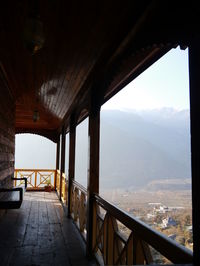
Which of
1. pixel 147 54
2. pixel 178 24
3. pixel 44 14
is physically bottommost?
pixel 178 24

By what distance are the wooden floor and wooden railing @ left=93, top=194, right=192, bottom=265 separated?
0.57 m

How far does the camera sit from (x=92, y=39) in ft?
7.80

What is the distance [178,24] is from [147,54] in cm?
88

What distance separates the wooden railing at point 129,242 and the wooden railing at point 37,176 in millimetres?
8578

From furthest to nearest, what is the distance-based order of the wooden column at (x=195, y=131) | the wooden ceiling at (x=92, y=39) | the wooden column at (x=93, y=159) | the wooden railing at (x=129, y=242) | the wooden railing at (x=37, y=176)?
the wooden railing at (x=37, y=176)
the wooden column at (x=93, y=159)
the wooden ceiling at (x=92, y=39)
the wooden railing at (x=129, y=242)
the wooden column at (x=195, y=131)

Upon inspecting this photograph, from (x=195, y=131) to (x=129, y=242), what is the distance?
4.20ft

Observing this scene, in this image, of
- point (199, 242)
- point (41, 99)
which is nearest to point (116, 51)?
point (199, 242)

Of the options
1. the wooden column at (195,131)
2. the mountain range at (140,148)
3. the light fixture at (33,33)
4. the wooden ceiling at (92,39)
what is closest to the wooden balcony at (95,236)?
the wooden column at (195,131)

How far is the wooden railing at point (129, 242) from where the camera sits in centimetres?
144

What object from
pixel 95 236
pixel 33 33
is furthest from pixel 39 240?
pixel 33 33

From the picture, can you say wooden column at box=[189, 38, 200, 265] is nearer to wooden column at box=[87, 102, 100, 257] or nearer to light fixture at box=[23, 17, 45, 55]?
light fixture at box=[23, 17, 45, 55]

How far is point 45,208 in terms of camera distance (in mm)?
7051

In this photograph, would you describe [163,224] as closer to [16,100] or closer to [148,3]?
[148,3]

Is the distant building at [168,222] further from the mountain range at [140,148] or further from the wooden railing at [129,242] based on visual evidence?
the mountain range at [140,148]
